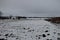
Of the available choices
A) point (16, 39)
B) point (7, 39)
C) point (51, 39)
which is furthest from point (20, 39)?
point (51, 39)

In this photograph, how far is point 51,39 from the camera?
18.7 feet

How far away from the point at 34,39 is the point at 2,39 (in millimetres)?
1485

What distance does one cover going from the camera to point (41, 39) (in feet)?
18.9

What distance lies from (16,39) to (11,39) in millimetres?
231

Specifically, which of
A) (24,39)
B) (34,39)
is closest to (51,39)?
(34,39)

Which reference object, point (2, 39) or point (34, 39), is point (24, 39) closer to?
point (34, 39)

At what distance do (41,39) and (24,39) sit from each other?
77 centimetres

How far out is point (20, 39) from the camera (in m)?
5.82

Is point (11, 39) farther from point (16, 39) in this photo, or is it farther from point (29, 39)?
point (29, 39)

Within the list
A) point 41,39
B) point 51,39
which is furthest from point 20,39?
point 51,39

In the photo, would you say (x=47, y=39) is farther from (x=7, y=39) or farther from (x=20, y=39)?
(x=7, y=39)

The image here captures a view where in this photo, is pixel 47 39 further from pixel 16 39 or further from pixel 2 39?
pixel 2 39

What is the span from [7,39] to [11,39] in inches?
8.6

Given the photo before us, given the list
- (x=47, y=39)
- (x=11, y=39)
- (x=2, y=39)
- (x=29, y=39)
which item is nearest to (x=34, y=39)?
(x=29, y=39)
